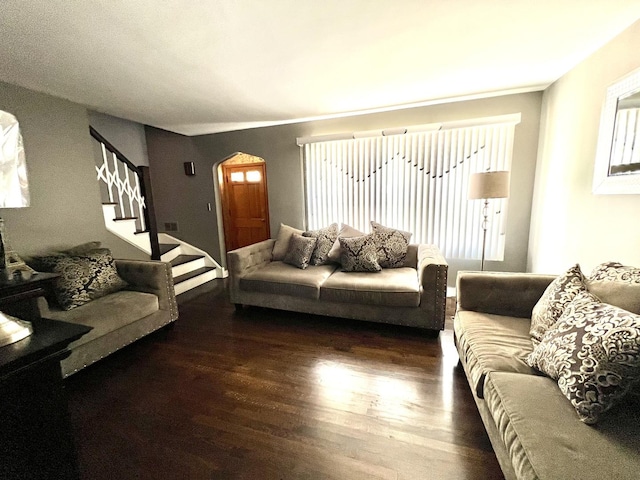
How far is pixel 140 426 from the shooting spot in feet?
5.21

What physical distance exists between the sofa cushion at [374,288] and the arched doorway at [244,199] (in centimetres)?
197

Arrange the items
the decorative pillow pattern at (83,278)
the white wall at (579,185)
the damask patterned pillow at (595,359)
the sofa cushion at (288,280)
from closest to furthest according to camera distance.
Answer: the damask patterned pillow at (595,359), the white wall at (579,185), the decorative pillow pattern at (83,278), the sofa cushion at (288,280)

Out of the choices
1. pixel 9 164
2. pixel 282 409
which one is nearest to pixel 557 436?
pixel 282 409

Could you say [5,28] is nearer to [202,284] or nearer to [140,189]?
[140,189]

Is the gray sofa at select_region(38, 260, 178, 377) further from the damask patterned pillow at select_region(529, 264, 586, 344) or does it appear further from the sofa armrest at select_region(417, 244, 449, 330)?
the damask patterned pillow at select_region(529, 264, 586, 344)

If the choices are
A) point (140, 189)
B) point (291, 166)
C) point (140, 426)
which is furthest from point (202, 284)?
point (140, 426)

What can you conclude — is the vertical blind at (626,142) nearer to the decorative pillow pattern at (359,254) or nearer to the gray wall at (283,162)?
the gray wall at (283,162)

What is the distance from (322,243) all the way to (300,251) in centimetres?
29

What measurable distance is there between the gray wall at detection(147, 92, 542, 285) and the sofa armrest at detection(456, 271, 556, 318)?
1425 millimetres

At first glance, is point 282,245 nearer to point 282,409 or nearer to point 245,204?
point 245,204

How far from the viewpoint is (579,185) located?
2.12 meters

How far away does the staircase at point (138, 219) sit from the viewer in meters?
3.27

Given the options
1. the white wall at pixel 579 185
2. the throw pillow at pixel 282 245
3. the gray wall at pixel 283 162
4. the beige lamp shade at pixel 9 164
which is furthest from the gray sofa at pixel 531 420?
the beige lamp shade at pixel 9 164

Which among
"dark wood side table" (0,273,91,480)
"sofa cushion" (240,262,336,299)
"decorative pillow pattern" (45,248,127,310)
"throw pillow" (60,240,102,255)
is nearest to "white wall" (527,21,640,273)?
"sofa cushion" (240,262,336,299)
